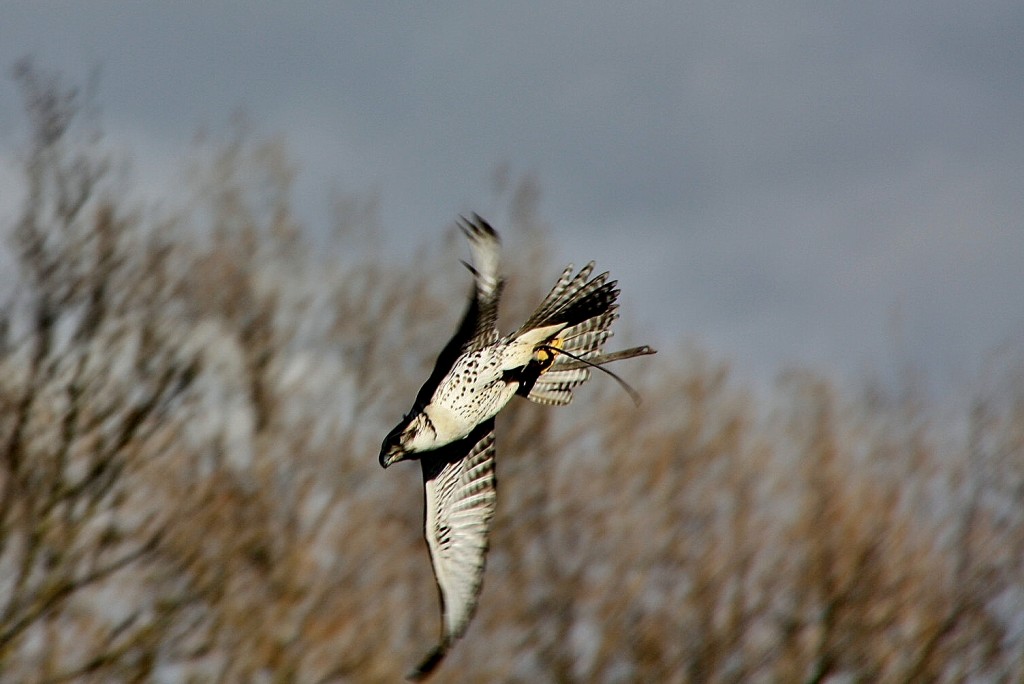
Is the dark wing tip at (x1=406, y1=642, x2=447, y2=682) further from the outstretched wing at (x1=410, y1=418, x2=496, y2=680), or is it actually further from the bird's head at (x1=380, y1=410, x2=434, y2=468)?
the bird's head at (x1=380, y1=410, x2=434, y2=468)

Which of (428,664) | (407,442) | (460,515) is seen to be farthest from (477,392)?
(428,664)

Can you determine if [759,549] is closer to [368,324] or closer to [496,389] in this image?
[368,324]

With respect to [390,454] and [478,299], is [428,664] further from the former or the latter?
[478,299]

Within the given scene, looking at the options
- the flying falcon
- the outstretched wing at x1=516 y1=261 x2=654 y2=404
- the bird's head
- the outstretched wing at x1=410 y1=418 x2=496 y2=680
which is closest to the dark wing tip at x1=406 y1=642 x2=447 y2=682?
the flying falcon

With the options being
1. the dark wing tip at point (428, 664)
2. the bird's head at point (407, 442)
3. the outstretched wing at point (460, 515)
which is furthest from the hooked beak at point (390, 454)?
the dark wing tip at point (428, 664)

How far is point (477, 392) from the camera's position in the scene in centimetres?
409

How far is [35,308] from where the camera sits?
39.8 ft

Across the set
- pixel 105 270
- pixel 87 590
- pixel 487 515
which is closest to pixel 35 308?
pixel 105 270

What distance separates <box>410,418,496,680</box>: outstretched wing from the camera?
174 inches

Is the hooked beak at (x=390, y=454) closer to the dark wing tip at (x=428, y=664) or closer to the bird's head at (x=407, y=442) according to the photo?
the bird's head at (x=407, y=442)

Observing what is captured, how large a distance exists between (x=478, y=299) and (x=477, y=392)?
0.37 meters

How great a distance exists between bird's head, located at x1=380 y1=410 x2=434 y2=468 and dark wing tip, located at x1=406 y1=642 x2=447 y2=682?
568 mm

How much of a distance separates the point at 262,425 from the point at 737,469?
615cm

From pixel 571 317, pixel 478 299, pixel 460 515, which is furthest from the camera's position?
pixel 460 515
